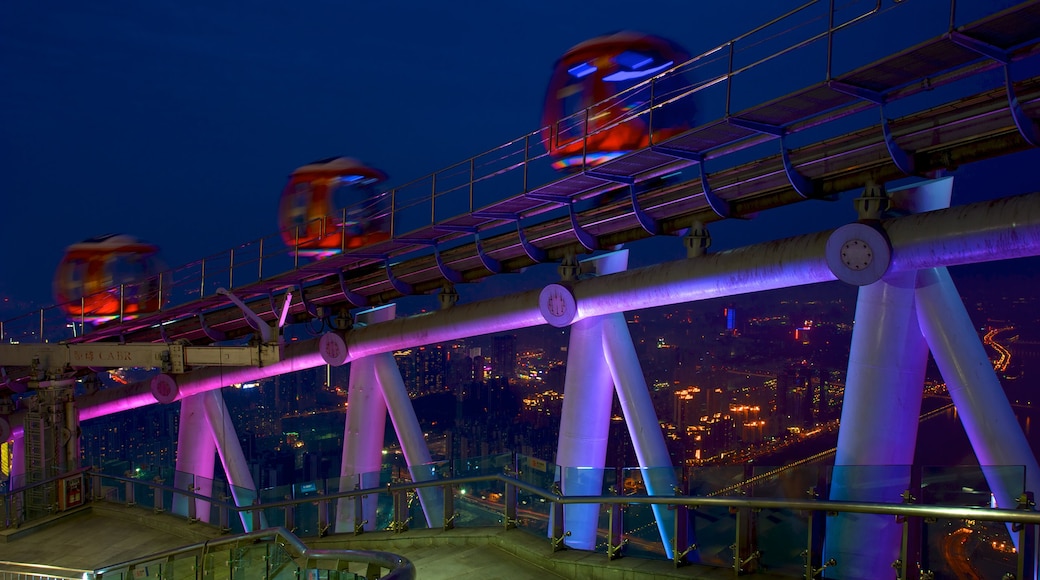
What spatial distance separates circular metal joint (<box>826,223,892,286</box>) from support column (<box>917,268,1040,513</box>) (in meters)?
0.96

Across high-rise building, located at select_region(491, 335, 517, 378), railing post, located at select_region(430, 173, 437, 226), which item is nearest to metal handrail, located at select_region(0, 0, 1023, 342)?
railing post, located at select_region(430, 173, 437, 226)

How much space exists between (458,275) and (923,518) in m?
10.9

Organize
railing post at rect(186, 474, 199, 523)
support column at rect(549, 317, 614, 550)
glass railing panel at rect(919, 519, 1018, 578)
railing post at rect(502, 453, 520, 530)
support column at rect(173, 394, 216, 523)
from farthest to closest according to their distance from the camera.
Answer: support column at rect(173, 394, 216, 523) → railing post at rect(186, 474, 199, 523) → support column at rect(549, 317, 614, 550) → railing post at rect(502, 453, 520, 530) → glass railing panel at rect(919, 519, 1018, 578)

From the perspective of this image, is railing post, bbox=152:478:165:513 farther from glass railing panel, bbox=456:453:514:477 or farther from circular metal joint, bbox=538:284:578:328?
circular metal joint, bbox=538:284:578:328

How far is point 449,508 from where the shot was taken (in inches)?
415

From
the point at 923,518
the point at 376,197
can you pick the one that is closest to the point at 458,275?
the point at 376,197

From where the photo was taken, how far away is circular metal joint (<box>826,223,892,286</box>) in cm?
888

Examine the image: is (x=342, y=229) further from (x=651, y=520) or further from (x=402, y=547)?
(x=651, y=520)

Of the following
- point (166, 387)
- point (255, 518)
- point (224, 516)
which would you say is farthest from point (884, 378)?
point (166, 387)

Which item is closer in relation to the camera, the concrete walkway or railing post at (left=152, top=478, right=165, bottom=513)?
the concrete walkway

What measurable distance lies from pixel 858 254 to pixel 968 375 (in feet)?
6.24

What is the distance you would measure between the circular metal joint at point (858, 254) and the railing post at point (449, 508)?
17.0 feet

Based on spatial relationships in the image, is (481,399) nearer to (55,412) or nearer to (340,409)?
(340,409)

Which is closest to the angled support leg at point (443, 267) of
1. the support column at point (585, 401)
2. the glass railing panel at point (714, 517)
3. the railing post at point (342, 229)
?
the railing post at point (342, 229)
